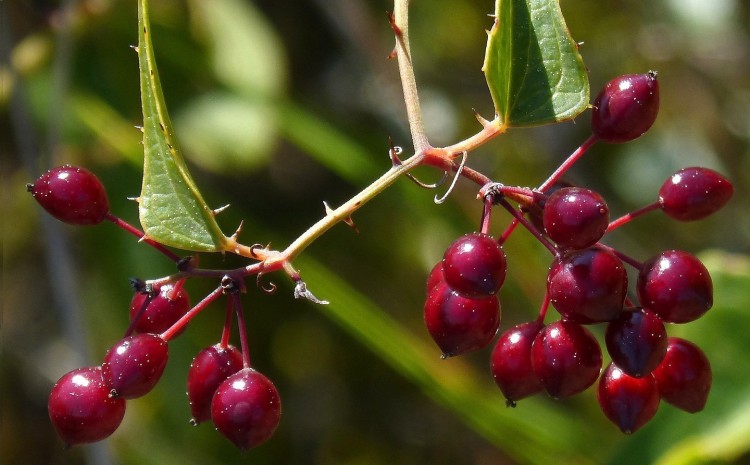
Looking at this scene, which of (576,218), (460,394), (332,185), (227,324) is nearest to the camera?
(576,218)

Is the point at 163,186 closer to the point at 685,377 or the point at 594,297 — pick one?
the point at 594,297

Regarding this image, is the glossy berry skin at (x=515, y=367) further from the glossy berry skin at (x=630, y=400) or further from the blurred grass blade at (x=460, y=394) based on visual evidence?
the blurred grass blade at (x=460, y=394)

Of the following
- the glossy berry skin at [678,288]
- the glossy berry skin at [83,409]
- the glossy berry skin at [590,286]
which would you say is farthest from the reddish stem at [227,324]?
the glossy berry skin at [678,288]

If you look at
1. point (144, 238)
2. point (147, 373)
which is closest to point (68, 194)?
point (144, 238)

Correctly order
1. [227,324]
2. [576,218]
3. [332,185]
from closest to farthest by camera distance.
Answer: [576,218], [227,324], [332,185]

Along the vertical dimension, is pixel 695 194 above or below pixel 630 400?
above

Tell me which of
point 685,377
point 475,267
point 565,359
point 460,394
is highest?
point 475,267

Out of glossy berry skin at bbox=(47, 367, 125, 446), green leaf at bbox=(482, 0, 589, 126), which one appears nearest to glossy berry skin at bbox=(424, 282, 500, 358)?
green leaf at bbox=(482, 0, 589, 126)
